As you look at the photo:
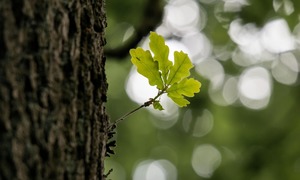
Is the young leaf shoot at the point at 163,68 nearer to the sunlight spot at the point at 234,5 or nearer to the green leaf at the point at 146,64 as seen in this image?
the green leaf at the point at 146,64

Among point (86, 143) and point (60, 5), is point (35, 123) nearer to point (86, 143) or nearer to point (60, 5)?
point (86, 143)

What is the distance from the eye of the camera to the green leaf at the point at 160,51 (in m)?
1.38

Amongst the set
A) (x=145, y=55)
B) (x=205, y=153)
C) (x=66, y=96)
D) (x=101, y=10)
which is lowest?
(x=66, y=96)

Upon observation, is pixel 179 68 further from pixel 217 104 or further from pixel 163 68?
pixel 217 104

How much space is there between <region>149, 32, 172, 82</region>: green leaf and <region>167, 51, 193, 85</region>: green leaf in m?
0.02

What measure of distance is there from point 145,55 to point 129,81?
7.57 meters

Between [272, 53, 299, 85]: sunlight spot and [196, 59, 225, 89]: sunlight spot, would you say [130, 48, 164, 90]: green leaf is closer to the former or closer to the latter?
[272, 53, 299, 85]: sunlight spot

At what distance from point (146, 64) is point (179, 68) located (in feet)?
0.30

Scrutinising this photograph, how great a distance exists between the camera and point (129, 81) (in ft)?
29.4

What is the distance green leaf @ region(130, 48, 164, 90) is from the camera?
140cm

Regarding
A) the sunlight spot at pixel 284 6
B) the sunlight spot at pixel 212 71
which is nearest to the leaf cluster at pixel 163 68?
the sunlight spot at pixel 284 6

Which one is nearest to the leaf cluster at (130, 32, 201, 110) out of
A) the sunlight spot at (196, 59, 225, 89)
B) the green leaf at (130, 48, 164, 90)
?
the green leaf at (130, 48, 164, 90)

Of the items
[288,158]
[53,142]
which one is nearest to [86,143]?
[53,142]

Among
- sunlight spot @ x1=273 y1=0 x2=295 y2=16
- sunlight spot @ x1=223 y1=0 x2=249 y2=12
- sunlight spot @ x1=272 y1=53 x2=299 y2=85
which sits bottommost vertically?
sunlight spot @ x1=273 y1=0 x2=295 y2=16
